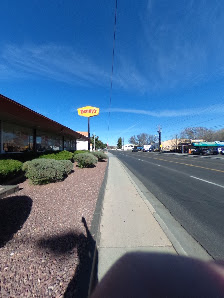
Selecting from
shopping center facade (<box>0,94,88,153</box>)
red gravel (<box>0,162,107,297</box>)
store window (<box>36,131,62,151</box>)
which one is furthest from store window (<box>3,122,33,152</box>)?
red gravel (<box>0,162,107,297</box>)

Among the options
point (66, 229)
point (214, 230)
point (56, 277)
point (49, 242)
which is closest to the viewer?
point (56, 277)

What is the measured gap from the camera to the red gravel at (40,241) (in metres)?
1.73

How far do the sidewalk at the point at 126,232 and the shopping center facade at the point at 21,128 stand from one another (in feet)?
17.2

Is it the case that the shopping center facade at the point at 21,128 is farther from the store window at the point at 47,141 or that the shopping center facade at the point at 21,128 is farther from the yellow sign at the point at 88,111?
the yellow sign at the point at 88,111

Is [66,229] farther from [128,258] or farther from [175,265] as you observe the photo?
[175,265]

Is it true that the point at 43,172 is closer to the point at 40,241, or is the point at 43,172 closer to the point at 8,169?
the point at 8,169

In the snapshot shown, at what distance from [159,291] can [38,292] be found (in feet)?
4.18

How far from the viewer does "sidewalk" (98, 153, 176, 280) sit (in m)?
2.32

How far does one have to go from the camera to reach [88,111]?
106 ft

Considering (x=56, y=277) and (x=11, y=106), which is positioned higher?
(x=11, y=106)

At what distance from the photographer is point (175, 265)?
2.03m

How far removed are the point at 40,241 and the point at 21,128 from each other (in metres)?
9.87

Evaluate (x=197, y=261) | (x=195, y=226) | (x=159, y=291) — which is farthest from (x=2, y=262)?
(x=195, y=226)

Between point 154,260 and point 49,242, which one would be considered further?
point 49,242
